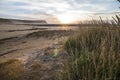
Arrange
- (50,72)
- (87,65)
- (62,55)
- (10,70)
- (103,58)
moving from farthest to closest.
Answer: (62,55) < (10,70) < (50,72) < (87,65) < (103,58)

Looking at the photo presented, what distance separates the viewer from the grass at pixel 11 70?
5.15 meters

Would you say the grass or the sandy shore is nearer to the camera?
the grass

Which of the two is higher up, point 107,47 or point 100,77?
point 107,47

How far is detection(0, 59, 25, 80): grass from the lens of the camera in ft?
16.9

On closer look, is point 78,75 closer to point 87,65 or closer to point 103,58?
point 87,65

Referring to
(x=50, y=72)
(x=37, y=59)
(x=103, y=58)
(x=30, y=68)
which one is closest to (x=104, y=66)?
(x=103, y=58)

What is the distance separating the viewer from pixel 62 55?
5.98 m

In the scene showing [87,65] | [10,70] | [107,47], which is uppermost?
[107,47]

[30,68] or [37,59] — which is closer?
[30,68]

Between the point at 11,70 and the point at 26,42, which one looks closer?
the point at 11,70

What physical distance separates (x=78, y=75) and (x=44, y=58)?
89.4 inches

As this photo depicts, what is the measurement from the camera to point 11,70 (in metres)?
5.51

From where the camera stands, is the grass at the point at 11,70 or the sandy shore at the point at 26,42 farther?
the sandy shore at the point at 26,42

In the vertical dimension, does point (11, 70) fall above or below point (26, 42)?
above
